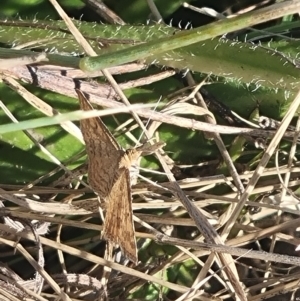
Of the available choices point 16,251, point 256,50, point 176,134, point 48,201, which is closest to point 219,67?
point 256,50

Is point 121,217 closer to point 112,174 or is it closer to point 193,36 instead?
point 112,174

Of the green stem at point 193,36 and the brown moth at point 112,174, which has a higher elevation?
the green stem at point 193,36

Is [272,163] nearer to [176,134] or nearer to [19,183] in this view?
[176,134]

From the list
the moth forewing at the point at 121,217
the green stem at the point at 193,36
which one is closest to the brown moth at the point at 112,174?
the moth forewing at the point at 121,217

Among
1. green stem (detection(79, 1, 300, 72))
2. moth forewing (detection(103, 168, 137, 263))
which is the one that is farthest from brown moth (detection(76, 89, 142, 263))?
green stem (detection(79, 1, 300, 72))

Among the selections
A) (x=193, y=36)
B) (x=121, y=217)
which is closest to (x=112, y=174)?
(x=121, y=217)

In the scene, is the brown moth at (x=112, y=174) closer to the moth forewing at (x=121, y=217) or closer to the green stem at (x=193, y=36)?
the moth forewing at (x=121, y=217)

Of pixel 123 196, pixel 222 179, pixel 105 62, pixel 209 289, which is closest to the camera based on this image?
pixel 105 62

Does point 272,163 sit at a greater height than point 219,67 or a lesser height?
lesser

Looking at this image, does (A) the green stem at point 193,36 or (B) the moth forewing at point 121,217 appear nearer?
(A) the green stem at point 193,36
